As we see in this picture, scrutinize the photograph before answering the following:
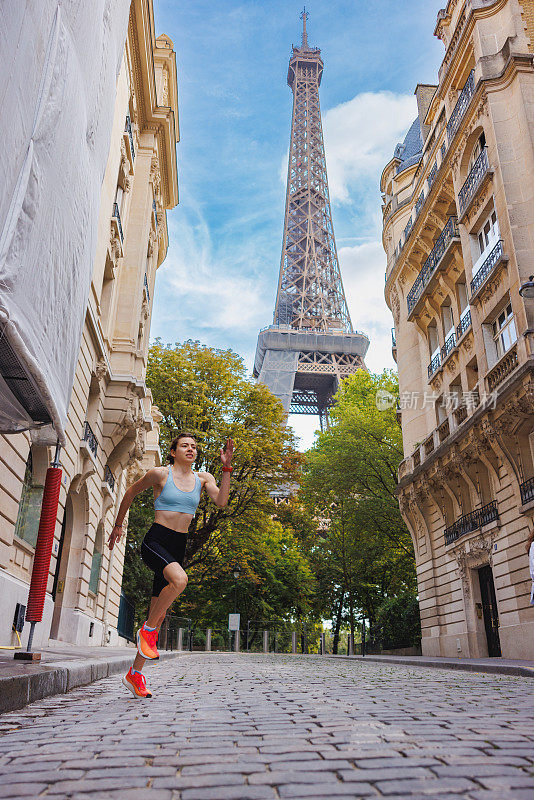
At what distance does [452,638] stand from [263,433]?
1071 centimetres

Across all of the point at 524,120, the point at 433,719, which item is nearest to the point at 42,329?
the point at 433,719

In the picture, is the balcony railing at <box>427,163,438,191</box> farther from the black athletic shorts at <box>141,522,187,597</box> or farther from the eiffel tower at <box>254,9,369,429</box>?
the eiffel tower at <box>254,9,369,429</box>

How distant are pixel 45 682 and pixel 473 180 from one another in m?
18.7

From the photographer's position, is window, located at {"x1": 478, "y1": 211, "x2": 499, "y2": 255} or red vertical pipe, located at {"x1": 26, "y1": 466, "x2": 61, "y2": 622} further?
window, located at {"x1": 478, "y1": 211, "x2": 499, "y2": 255}

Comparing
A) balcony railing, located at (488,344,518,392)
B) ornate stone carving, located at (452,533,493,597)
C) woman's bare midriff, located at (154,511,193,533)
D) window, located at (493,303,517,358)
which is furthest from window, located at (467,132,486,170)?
woman's bare midriff, located at (154,511,193,533)

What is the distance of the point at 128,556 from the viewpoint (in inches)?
1249

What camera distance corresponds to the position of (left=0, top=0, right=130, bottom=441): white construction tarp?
5.18m

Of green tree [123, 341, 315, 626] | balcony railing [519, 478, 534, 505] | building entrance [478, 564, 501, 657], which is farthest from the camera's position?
green tree [123, 341, 315, 626]

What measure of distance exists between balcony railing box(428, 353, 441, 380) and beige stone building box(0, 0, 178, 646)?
33.5 feet

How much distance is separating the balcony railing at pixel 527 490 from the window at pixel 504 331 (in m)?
3.47

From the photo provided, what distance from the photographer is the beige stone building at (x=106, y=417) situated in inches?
461

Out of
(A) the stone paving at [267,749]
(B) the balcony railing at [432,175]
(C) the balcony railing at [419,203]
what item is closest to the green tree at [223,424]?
(C) the balcony railing at [419,203]

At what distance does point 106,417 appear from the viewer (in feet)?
59.8

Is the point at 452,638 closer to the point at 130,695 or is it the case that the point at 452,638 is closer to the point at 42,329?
the point at 130,695
